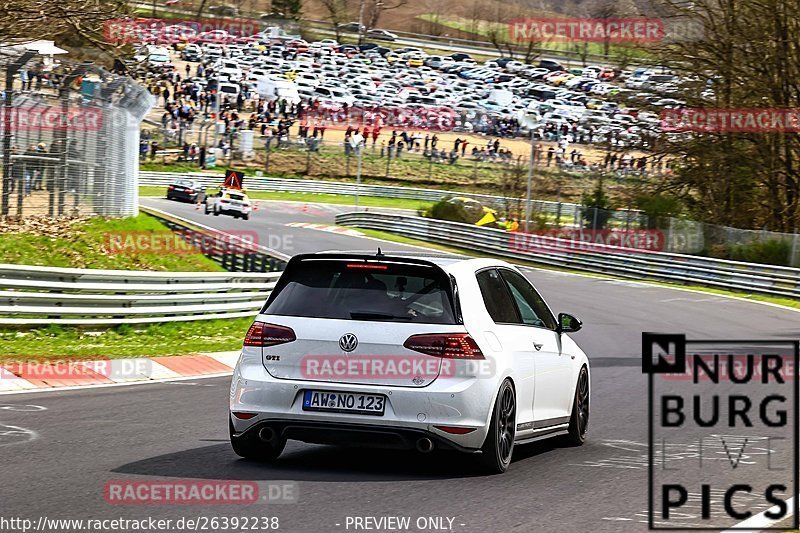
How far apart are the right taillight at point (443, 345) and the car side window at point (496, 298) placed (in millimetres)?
578

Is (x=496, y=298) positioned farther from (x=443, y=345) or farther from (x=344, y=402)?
(x=344, y=402)

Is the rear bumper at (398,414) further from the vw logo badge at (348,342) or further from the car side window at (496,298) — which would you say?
the car side window at (496,298)

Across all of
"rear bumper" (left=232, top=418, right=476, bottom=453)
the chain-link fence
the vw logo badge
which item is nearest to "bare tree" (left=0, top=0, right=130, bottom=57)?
the chain-link fence

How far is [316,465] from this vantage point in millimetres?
8398

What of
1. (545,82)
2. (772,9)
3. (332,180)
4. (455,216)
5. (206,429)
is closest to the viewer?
(206,429)

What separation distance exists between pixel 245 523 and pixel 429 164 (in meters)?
66.1

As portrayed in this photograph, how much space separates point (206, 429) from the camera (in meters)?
10.2

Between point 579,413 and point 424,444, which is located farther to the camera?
point 579,413

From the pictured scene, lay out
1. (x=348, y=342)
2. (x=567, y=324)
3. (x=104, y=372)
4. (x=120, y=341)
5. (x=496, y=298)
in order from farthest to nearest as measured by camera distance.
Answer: (x=120, y=341) < (x=104, y=372) < (x=567, y=324) < (x=496, y=298) < (x=348, y=342)

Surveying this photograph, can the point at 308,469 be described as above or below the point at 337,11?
below

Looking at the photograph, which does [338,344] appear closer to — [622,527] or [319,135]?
[622,527]

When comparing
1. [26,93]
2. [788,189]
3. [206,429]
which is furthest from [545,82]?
[206,429]

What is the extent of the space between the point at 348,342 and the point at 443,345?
2.06ft

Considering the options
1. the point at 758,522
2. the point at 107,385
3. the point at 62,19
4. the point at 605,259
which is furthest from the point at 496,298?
the point at 605,259
